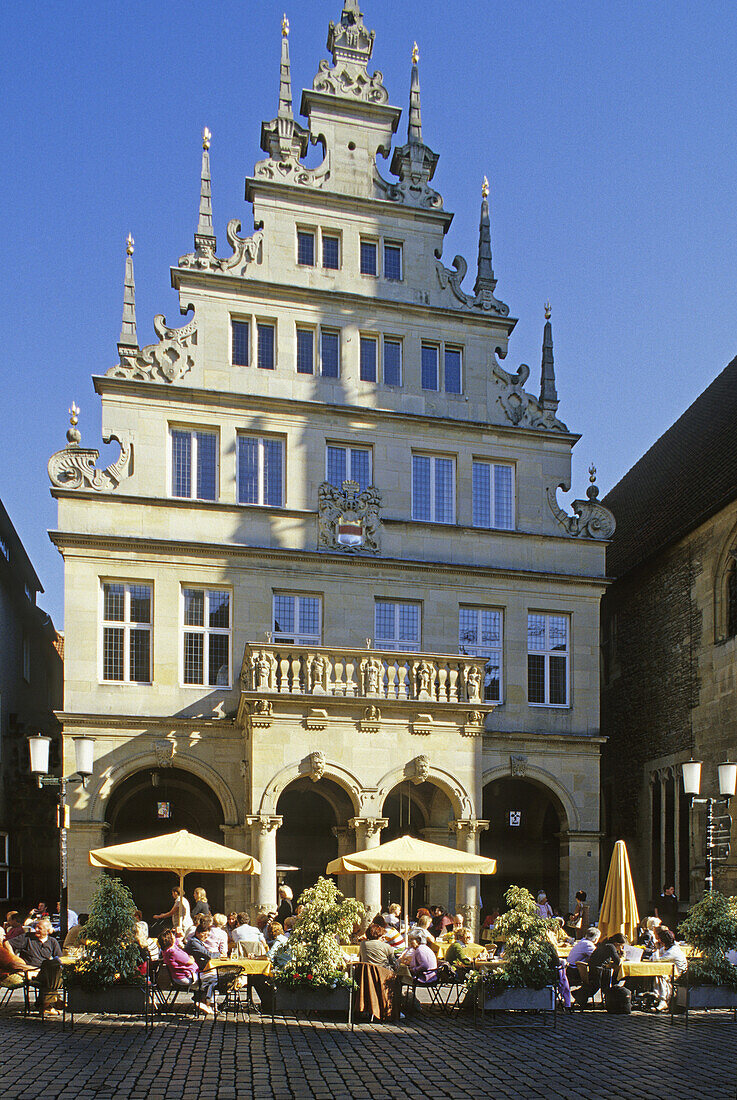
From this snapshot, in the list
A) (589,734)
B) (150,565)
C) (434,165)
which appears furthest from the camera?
(434,165)

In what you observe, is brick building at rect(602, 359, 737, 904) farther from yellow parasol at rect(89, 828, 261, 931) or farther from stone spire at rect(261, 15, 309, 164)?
stone spire at rect(261, 15, 309, 164)

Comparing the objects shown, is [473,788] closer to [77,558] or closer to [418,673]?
[418,673]

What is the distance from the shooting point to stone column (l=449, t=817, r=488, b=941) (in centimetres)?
2319

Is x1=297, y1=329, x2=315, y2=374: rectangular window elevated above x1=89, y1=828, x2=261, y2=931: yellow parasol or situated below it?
above

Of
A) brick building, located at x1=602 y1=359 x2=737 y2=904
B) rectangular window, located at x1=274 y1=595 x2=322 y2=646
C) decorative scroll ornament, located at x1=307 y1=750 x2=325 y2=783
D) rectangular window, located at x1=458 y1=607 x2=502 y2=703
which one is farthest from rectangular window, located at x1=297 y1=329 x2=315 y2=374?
brick building, located at x1=602 y1=359 x2=737 y2=904

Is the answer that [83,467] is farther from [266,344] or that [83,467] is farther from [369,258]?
[369,258]

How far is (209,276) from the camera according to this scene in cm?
2716

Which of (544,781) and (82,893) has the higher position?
(544,781)

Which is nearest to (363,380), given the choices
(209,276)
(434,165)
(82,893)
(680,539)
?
(209,276)

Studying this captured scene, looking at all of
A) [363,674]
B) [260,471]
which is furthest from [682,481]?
[363,674]

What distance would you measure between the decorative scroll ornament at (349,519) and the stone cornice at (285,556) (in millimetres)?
351

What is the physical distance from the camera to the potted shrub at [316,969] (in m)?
15.5

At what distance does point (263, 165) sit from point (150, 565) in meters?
10.0

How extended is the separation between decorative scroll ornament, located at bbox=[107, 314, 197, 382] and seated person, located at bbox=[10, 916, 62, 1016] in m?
13.0
